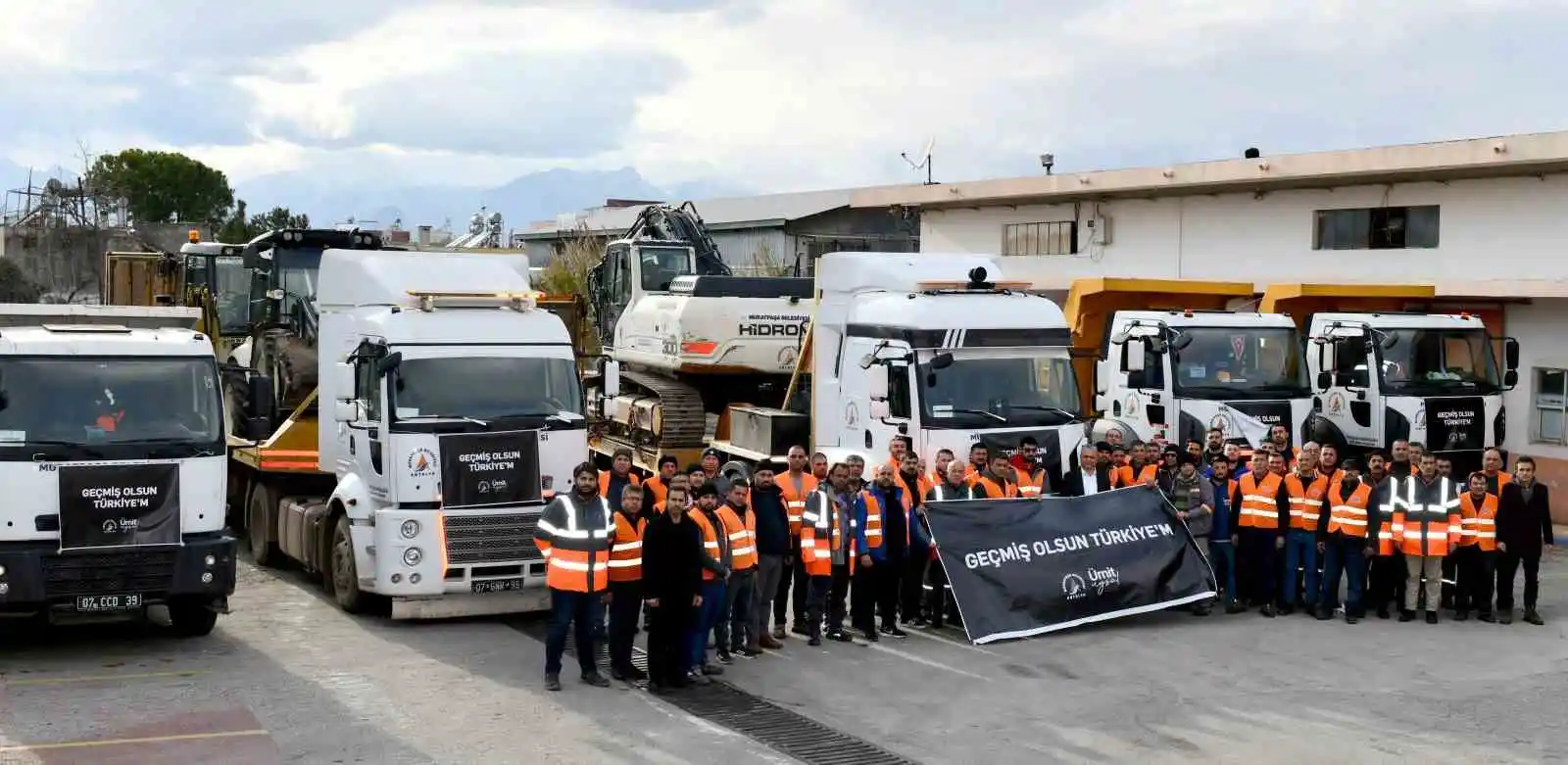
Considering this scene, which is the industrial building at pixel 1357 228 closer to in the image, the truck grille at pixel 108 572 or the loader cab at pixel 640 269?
the loader cab at pixel 640 269

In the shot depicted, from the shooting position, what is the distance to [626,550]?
12.2 metres

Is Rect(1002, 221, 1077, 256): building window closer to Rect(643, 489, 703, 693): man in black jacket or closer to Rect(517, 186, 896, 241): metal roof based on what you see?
Rect(517, 186, 896, 241): metal roof

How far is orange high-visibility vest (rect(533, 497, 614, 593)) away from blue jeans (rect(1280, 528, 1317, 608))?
693cm

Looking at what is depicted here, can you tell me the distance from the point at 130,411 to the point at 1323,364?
1458 centimetres

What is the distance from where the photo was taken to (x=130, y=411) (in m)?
13.4

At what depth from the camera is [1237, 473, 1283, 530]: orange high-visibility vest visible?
15281 mm

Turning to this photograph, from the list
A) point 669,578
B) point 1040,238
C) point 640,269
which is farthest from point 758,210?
point 669,578

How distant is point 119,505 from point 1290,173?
61.0 ft

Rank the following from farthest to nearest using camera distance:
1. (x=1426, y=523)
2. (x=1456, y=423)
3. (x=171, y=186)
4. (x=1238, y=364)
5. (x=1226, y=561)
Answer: (x=171, y=186), (x=1456, y=423), (x=1238, y=364), (x=1226, y=561), (x=1426, y=523)

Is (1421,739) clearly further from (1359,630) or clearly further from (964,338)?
(964,338)

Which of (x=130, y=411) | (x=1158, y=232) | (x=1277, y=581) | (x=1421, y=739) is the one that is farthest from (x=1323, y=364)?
(x=130, y=411)

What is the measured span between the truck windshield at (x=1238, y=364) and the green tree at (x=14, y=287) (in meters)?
31.5

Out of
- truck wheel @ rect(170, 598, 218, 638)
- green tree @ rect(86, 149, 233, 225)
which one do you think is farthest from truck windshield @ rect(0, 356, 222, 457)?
green tree @ rect(86, 149, 233, 225)

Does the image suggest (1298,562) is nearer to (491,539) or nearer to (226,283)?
(491,539)
